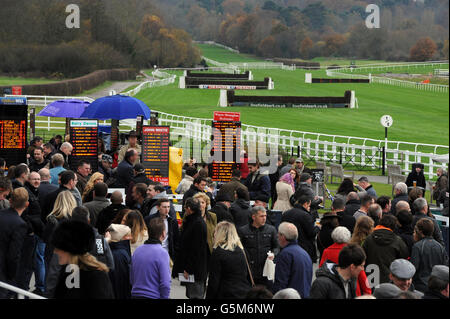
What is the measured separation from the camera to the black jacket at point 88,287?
17.6 feet

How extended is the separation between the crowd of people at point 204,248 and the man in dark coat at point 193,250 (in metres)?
0.01

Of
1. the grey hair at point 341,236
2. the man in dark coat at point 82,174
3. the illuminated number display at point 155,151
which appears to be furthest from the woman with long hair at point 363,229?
the illuminated number display at point 155,151

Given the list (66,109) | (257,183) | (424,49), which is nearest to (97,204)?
(257,183)

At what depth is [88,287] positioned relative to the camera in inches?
212

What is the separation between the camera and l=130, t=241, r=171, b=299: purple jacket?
264 inches

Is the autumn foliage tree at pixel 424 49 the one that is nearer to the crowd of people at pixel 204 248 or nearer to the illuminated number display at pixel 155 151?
the illuminated number display at pixel 155 151

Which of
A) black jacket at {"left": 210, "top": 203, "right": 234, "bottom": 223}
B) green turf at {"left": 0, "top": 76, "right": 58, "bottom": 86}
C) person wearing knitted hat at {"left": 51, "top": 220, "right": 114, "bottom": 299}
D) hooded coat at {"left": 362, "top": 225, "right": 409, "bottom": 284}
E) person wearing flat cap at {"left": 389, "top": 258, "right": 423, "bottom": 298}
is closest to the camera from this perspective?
person wearing knitted hat at {"left": 51, "top": 220, "right": 114, "bottom": 299}

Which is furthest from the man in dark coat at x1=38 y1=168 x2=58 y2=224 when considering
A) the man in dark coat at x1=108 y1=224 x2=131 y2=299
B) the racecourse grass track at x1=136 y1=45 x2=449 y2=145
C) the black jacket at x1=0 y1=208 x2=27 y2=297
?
the racecourse grass track at x1=136 y1=45 x2=449 y2=145

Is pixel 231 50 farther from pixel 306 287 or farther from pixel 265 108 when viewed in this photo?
pixel 306 287

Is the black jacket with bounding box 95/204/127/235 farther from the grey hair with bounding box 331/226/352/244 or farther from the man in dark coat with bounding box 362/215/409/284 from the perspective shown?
the man in dark coat with bounding box 362/215/409/284

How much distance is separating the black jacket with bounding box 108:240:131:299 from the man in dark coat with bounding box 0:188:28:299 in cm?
136

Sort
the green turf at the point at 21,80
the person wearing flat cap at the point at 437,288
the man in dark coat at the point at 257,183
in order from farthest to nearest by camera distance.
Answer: the green turf at the point at 21,80 → the man in dark coat at the point at 257,183 → the person wearing flat cap at the point at 437,288

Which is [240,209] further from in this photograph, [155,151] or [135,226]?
[155,151]

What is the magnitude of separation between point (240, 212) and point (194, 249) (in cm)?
158
